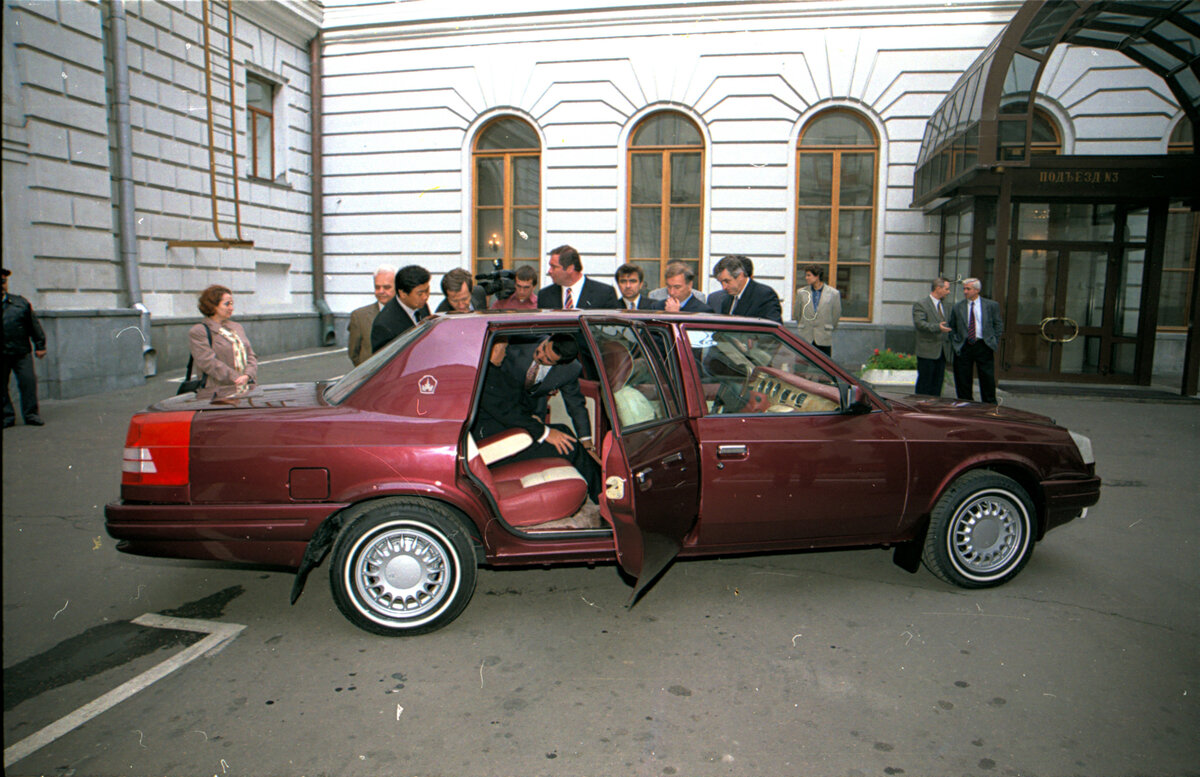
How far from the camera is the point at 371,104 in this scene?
55.7ft

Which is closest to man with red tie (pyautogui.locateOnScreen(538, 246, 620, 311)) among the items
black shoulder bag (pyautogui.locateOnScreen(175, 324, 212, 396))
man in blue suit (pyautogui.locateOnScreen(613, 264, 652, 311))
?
man in blue suit (pyautogui.locateOnScreen(613, 264, 652, 311))

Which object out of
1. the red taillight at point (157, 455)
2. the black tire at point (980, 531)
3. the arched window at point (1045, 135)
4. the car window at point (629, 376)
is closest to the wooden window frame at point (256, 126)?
the red taillight at point (157, 455)

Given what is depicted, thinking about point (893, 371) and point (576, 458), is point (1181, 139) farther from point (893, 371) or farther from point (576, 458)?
point (576, 458)

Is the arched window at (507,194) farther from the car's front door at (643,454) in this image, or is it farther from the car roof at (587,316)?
the car's front door at (643,454)

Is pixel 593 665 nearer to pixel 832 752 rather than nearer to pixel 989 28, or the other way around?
pixel 832 752

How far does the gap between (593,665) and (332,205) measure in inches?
625

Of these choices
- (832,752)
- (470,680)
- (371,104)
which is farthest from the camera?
(371,104)

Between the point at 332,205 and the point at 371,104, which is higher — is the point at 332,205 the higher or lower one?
the lower one

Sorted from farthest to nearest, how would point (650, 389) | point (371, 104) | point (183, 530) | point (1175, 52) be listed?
point (371, 104), point (1175, 52), point (650, 389), point (183, 530)

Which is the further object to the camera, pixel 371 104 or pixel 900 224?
pixel 371 104

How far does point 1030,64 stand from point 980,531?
9.33 metres

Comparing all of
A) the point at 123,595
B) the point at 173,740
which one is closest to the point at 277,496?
the point at 173,740

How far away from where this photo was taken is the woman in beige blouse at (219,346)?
20.5 ft

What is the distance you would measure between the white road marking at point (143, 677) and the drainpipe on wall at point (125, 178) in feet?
30.6
